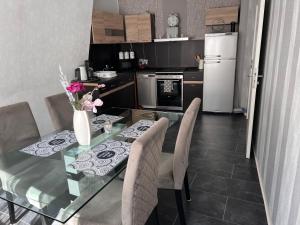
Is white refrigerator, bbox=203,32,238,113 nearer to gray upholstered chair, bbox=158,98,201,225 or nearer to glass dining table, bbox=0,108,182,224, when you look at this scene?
gray upholstered chair, bbox=158,98,201,225

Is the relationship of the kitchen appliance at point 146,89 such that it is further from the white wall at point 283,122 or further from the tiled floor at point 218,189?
the white wall at point 283,122

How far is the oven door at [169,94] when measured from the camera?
4.62 metres

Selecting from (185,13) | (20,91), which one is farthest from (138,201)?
(185,13)

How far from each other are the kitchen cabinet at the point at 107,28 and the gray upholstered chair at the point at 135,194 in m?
3.00

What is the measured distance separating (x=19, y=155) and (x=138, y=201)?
3.31ft

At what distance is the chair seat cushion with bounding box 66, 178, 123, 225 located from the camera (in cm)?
130

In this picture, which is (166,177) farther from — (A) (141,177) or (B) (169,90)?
(B) (169,90)

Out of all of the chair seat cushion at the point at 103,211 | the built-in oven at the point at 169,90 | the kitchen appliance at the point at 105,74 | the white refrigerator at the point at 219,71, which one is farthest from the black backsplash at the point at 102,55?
the chair seat cushion at the point at 103,211

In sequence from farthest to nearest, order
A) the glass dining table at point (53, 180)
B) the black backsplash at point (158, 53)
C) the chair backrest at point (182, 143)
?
1. the black backsplash at point (158, 53)
2. the chair backrest at point (182, 143)
3. the glass dining table at point (53, 180)

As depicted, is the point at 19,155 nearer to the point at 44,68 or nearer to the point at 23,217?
the point at 23,217

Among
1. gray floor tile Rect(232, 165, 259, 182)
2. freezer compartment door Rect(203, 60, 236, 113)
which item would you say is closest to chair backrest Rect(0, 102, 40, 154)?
gray floor tile Rect(232, 165, 259, 182)

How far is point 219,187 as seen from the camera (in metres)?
2.26

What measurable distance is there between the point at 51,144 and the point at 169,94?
3.22 metres

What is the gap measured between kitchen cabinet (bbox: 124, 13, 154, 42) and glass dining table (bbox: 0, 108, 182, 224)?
338 centimetres
